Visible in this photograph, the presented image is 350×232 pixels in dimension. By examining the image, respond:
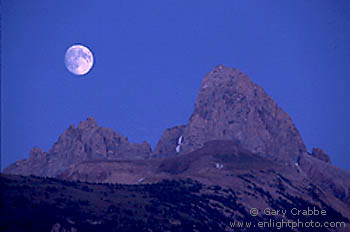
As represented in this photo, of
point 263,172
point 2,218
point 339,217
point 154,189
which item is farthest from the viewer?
point 263,172

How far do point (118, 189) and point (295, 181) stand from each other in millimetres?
74384

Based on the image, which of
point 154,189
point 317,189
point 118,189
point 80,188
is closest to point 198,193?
point 154,189

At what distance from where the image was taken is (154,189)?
126938 mm

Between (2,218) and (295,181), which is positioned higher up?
(295,181)

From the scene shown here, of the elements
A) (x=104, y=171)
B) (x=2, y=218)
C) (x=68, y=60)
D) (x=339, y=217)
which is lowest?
(x=2, y=218)

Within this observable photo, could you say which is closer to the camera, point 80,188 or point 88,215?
point 88,215

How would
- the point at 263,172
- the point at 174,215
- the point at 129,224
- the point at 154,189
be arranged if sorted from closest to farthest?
the point at 129,224
the point at 174,215
the point at 154,189
the point at 263,172

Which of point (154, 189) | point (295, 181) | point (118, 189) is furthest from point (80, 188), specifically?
point (295, 181)

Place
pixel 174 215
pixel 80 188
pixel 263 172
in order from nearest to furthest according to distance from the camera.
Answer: pixel 174 215 < pixel 80 188 < pixel 263 172

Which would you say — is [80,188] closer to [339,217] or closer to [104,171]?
[104,171]

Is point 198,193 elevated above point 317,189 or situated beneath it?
situated beneath

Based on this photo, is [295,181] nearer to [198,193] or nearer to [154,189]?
[198,193]

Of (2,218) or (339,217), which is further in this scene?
(339,217)

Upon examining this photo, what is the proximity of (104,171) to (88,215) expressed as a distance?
81.1 m
